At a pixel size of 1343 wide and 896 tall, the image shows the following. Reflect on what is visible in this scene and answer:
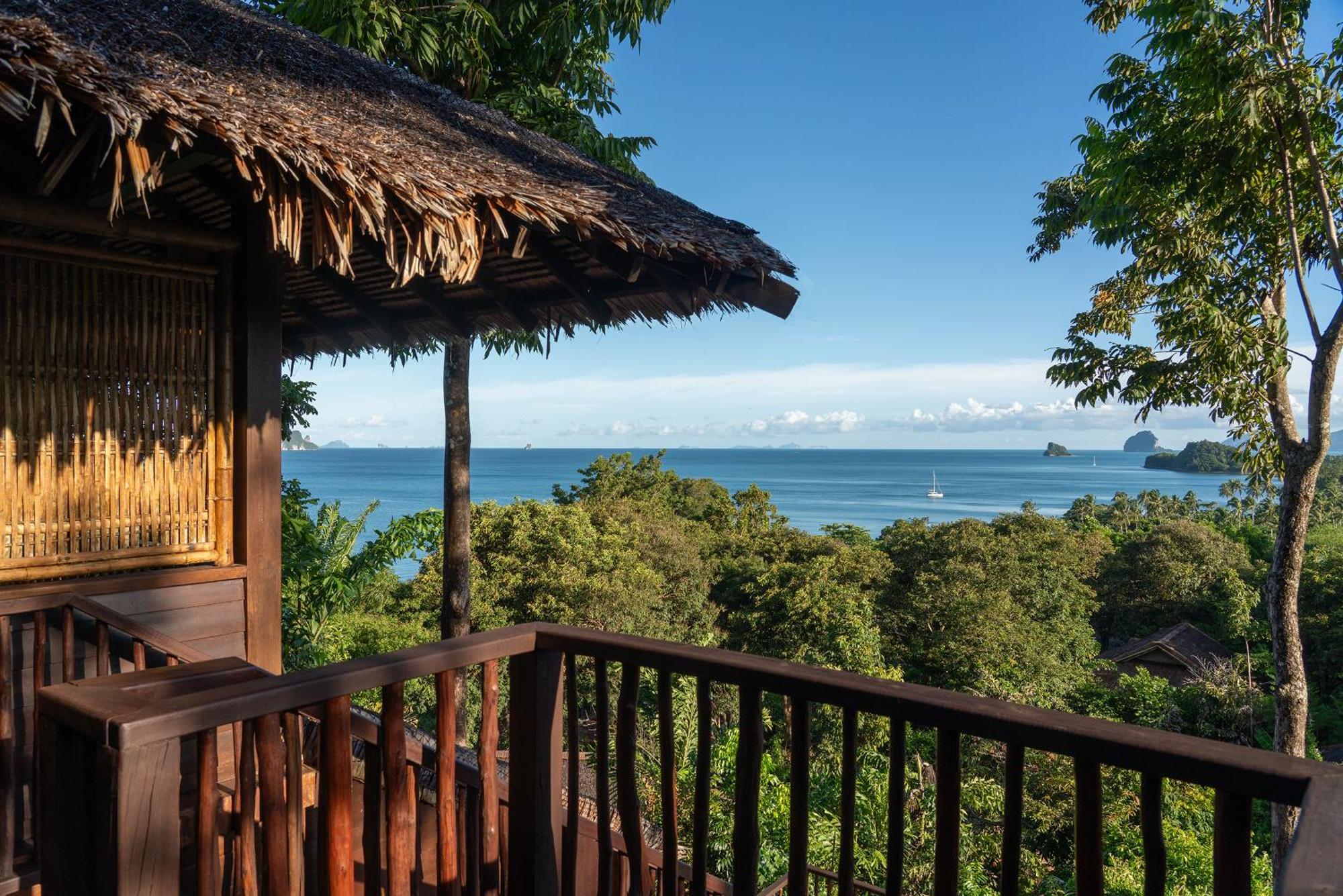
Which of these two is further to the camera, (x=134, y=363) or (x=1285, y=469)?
(x=1285, y=469)

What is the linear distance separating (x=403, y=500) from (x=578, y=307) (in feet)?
223

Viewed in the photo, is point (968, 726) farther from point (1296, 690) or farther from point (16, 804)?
point (1296, 690)

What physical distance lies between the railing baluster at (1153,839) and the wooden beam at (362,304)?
3.67m

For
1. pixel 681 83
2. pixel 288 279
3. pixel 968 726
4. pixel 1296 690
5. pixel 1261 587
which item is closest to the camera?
pixel 968 726

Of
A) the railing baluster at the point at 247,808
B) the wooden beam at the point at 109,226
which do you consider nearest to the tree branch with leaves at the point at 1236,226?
the wooden beam at the point at 109,226

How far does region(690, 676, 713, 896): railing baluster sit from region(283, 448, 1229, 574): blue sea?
4517 cm

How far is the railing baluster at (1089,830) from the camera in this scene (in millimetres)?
1062

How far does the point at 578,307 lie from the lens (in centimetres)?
364

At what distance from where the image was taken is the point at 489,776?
1.63 metres

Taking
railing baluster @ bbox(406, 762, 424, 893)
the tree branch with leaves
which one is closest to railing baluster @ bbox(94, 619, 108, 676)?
railing baluster @ bbox(406, 762, 424, 893)

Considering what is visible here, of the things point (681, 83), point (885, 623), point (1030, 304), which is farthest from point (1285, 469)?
point (1030, 304)

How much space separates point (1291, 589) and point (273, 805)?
9205 mm

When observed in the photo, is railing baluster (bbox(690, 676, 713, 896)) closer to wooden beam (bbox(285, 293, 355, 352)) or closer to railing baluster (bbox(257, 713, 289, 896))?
railing baluster (bbox(257, 713, 289, 896))

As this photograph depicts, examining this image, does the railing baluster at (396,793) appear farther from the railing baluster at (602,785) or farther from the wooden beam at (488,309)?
the wooden beam at (488,309)
